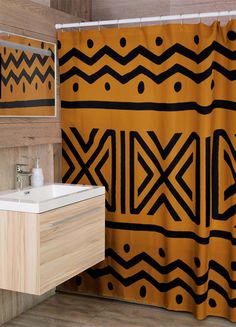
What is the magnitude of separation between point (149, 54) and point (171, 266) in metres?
1.33

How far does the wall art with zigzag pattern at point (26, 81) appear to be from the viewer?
8.87 ft

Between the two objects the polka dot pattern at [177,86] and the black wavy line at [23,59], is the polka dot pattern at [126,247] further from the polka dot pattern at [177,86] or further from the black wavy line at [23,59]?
the black wavy line at [23,59]

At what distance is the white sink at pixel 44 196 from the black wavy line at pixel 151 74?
0.72m

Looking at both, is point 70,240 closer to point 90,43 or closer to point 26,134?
point 26,134

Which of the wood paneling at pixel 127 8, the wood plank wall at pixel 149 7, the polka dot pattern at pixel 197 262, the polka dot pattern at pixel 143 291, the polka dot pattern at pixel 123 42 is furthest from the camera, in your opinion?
the wood paneling at pixel 127 8

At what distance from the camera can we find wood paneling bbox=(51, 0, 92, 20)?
3439 millimetres

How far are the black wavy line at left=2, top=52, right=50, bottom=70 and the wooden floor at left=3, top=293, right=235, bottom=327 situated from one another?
151 cm

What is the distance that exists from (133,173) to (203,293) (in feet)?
2.79

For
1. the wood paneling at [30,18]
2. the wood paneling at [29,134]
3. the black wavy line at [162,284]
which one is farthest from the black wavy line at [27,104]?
the black wavy line at [162,284]

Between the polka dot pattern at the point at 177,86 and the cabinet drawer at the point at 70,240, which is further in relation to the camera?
the polka dot pattern at the point at 177,86

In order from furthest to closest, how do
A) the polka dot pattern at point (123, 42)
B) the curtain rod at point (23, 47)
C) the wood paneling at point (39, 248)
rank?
the polka dot pattern at point (123, 42) → the curtain rod at point (23, 47) → the wood paneling at point (39, 248)

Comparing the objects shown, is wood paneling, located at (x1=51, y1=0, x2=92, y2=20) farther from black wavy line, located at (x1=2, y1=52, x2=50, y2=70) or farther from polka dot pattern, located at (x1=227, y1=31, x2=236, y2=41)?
polka dot pattern, located at (x1=227, y1=31, x2=236, y2=41)

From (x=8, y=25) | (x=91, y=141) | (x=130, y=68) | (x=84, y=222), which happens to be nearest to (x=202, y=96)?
(x=130, y=68)

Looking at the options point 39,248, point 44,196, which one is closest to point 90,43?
point 44,196
